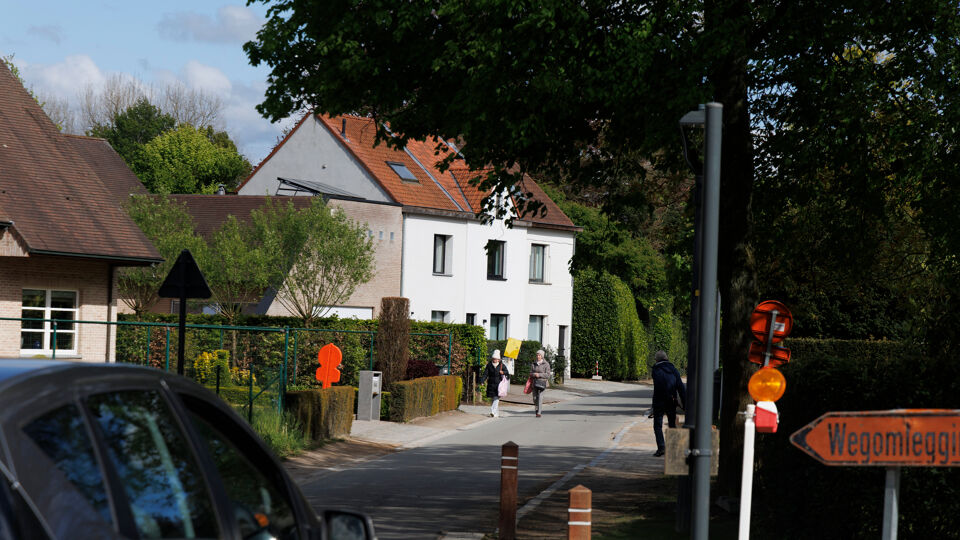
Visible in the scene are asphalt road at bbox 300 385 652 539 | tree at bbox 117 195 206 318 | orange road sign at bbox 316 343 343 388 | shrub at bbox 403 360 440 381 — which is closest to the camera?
asphalt road at bbox 300 385 652 539

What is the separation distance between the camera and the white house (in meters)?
42.6

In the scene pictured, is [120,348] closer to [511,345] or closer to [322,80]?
[511,345]

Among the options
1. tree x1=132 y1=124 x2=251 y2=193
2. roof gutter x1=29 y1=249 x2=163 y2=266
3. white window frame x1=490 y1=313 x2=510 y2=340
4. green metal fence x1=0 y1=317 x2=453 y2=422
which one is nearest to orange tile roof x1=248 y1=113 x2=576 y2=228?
white window frame x1=490 y1=313 x2=510 y2=340

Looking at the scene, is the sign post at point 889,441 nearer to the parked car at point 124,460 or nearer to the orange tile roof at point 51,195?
the parked car at point 124,460

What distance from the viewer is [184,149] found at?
7212 cm

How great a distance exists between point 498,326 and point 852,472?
124ft

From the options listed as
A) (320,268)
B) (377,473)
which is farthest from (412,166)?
Answer: (377,473)

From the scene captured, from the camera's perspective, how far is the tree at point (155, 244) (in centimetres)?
3791

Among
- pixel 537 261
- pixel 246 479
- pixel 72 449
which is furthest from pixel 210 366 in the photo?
pixel 537 261

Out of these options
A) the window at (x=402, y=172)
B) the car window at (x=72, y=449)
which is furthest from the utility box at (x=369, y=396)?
the car window at (x=72, y=449)

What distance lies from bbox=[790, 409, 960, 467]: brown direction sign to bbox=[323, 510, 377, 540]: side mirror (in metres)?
3.66

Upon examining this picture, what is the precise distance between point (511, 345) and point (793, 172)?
22147 mm

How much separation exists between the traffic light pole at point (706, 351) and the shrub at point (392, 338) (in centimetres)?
2059

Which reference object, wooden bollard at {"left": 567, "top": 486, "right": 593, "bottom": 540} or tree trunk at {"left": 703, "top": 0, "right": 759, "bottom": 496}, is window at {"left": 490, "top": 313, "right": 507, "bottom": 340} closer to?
tree trunk at {"left": 703, "top": 0, "right": 759, "bottom": 496}
